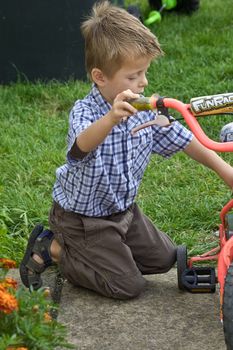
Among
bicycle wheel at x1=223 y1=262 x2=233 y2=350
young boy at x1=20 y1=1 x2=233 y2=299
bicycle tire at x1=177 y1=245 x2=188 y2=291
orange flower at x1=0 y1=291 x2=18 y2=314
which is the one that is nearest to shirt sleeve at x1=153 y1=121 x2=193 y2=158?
young boy at x1=20 y1=1 x2=233 y2=299

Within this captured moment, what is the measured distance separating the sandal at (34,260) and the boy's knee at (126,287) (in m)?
0.31

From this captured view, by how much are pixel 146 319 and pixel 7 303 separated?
88 centimetres

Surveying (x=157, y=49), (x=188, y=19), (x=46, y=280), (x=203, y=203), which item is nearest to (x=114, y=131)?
(x=157, y=49)

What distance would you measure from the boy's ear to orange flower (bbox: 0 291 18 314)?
3.64 feet

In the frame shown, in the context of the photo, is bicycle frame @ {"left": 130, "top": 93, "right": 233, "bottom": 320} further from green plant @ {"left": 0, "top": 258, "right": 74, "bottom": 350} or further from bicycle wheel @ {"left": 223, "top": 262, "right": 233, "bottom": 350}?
green plant @ {"left": 0, "top": 258, "right": 74, "bottom": 350}

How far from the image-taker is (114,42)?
2.98 meters

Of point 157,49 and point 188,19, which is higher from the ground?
point 157,49

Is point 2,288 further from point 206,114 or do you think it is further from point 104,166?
point 104,166

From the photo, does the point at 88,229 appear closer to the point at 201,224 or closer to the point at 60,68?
the point at 201,224

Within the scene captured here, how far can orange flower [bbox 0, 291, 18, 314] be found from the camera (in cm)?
216

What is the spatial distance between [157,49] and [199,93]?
7.81ft

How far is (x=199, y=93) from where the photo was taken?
5367 mm

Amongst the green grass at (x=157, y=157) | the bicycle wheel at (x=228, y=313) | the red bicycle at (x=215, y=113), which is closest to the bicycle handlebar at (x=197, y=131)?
the red bicycle at (x=215, y=113)

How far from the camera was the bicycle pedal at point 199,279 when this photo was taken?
3037 millimetres
